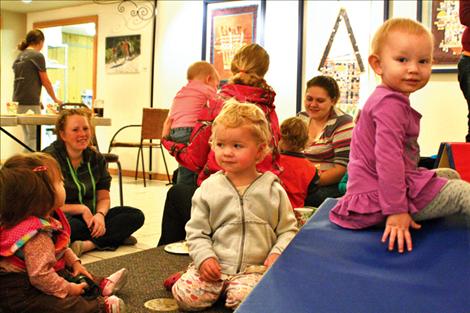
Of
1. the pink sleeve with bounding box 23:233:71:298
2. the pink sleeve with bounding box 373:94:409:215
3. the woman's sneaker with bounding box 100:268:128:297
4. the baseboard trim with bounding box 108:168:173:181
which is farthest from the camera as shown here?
the baseboard trim with bounding box 108:168:173:181

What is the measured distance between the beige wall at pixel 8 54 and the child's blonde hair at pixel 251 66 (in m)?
7.12

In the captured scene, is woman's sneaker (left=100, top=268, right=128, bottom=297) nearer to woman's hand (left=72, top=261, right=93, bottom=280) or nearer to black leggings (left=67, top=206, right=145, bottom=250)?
Answer: woman's hand (left=72, top=261, right=93, bottom=280)

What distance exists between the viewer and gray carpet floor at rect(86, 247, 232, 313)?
210 cm

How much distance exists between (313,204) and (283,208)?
0.94 metres

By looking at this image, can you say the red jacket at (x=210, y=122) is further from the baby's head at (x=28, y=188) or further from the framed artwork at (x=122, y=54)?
the framed artwork at (x=122, y=54)

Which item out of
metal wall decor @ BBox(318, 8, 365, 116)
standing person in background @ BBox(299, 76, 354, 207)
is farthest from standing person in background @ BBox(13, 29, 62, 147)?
standing person in background @ BBox(299, 76, 354, 207)

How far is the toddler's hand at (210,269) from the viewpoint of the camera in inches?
74.5

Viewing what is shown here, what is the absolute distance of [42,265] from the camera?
1.66 m

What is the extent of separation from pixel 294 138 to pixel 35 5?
679 cm

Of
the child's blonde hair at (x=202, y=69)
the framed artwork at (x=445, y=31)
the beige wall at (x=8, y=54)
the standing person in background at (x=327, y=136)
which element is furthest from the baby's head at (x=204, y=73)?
the beige wall at (x=8, y=54)

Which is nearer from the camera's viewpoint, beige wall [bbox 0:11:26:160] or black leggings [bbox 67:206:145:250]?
black leggings [bbox 67:206:145:250]

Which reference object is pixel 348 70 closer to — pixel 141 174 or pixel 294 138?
pixel 294 138

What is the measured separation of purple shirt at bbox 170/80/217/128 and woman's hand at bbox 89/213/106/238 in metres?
0.78

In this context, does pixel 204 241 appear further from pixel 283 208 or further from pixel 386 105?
pixel 386 105
